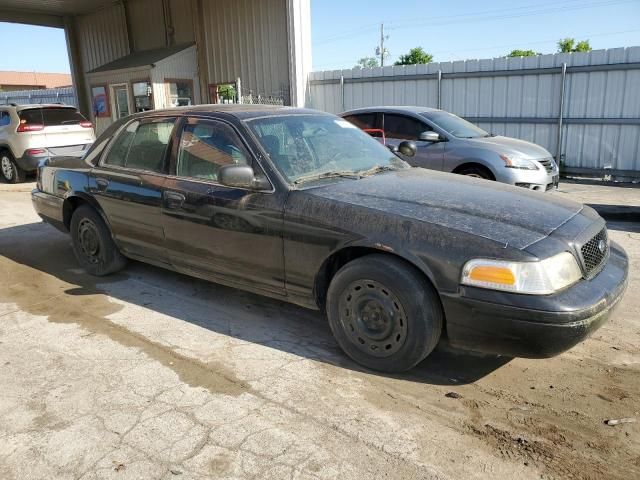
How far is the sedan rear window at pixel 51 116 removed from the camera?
1155cm

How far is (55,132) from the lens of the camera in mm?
11805

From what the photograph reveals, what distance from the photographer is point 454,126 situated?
337 inches

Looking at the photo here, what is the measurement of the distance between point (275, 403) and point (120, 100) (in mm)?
17863

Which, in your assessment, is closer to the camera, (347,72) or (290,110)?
Answer: (290,110)

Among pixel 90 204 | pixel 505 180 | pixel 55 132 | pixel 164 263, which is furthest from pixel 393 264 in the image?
pixel 55 132

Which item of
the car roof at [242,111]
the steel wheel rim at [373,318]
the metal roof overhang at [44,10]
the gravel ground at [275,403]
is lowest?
the gravel ground at [275,403]

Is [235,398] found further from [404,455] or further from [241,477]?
[404,455]

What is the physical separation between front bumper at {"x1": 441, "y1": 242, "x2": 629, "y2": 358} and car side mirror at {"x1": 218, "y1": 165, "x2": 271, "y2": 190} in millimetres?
1531

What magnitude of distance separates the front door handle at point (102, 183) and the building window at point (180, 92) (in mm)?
12463

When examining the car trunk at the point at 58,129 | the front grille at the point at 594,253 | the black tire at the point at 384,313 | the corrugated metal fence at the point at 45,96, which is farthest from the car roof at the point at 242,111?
the corrugated metal fence at the point at 45,96

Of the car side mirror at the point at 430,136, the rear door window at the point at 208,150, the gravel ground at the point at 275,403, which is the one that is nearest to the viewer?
the gravel ground at the point at 275,403

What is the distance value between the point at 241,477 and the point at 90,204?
3.62 metres

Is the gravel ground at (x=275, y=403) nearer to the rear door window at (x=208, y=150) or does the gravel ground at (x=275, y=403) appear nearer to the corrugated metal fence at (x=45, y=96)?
the rear door window at (x=208, y=150)

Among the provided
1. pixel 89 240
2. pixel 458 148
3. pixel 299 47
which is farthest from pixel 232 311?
pixel 299 47
